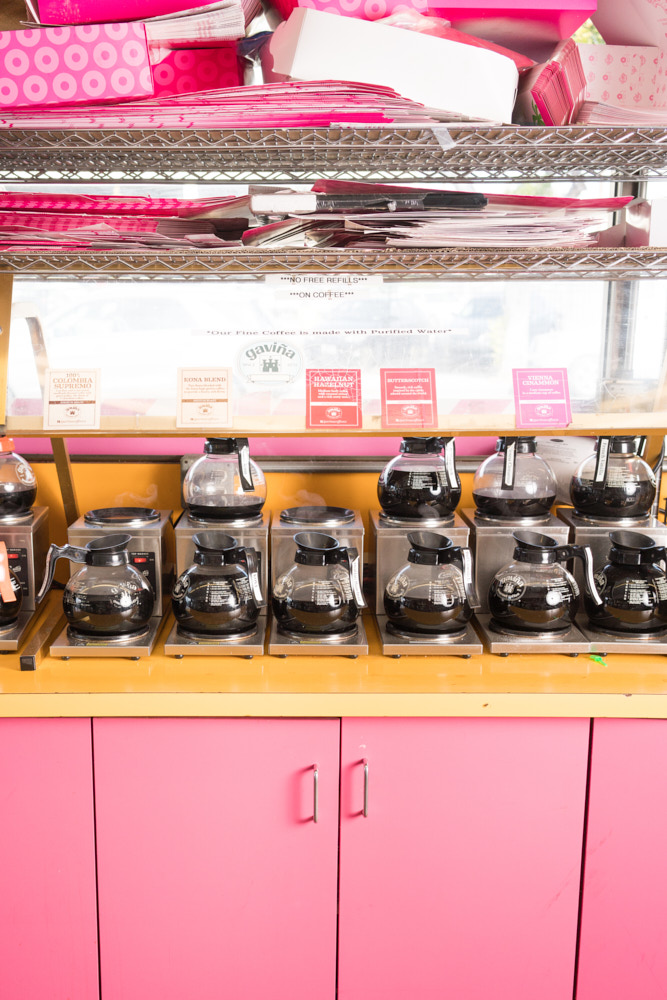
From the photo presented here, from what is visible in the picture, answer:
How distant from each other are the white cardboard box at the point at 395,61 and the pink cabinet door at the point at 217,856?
4.10 ft

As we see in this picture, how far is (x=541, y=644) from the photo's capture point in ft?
5.63

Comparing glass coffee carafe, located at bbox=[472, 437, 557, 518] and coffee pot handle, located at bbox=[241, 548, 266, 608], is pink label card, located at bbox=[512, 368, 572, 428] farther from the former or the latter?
coffee pot handle, located at bbox=[241, 548, 266, 608]

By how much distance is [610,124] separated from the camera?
147 cm

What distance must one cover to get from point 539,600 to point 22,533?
1237 millimetres

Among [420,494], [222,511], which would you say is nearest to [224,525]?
[222,511]

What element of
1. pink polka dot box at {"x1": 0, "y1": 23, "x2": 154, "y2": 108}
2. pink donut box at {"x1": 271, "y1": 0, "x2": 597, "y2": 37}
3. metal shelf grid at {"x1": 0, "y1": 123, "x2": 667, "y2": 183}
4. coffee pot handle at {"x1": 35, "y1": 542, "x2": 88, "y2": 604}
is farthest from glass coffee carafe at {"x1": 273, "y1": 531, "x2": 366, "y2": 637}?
pink donut box at {"x1": 271, "y1": 0, "x2": 597, "y2": 37}

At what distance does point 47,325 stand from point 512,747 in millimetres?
1822

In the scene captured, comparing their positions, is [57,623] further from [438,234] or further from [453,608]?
[438,234]

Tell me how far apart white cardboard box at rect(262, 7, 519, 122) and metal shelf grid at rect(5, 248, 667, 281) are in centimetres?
29

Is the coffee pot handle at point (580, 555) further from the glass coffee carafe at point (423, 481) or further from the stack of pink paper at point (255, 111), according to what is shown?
the stack of pink paper at point (255, 111)

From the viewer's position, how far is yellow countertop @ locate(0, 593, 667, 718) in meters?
1.54

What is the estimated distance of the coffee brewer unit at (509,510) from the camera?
1.87 meters

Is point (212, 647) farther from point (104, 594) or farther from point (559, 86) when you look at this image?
point (559, 86)

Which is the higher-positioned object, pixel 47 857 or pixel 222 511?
pixel 222 511
